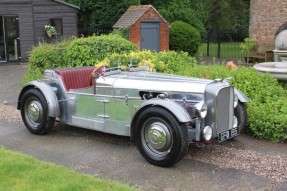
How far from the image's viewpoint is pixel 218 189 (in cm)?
452

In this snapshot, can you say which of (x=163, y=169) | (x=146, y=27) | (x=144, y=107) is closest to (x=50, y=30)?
(x=146, y=27)

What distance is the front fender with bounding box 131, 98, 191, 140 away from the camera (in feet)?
16.3

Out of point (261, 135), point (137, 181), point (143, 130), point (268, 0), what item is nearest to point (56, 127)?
point (143, 130)

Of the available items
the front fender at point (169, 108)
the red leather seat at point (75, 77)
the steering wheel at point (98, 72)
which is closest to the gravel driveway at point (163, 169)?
the front fender at point (169, 108)

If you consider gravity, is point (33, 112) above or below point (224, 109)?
below

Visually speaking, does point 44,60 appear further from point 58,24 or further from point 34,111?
point 58,24

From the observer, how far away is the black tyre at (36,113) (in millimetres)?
6590

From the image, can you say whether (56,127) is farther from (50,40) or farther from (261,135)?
(50,40)

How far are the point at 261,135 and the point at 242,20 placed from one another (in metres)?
37.7

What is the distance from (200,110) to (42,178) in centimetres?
207

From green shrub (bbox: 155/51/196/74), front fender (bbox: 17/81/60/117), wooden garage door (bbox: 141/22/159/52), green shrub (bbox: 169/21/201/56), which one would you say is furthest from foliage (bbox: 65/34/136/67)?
green shrub (bbox: 169/21/201/56)

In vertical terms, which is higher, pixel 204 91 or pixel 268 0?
pixel 268 0

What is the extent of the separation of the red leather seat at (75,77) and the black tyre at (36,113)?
480 mm

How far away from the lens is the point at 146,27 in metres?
20.8
